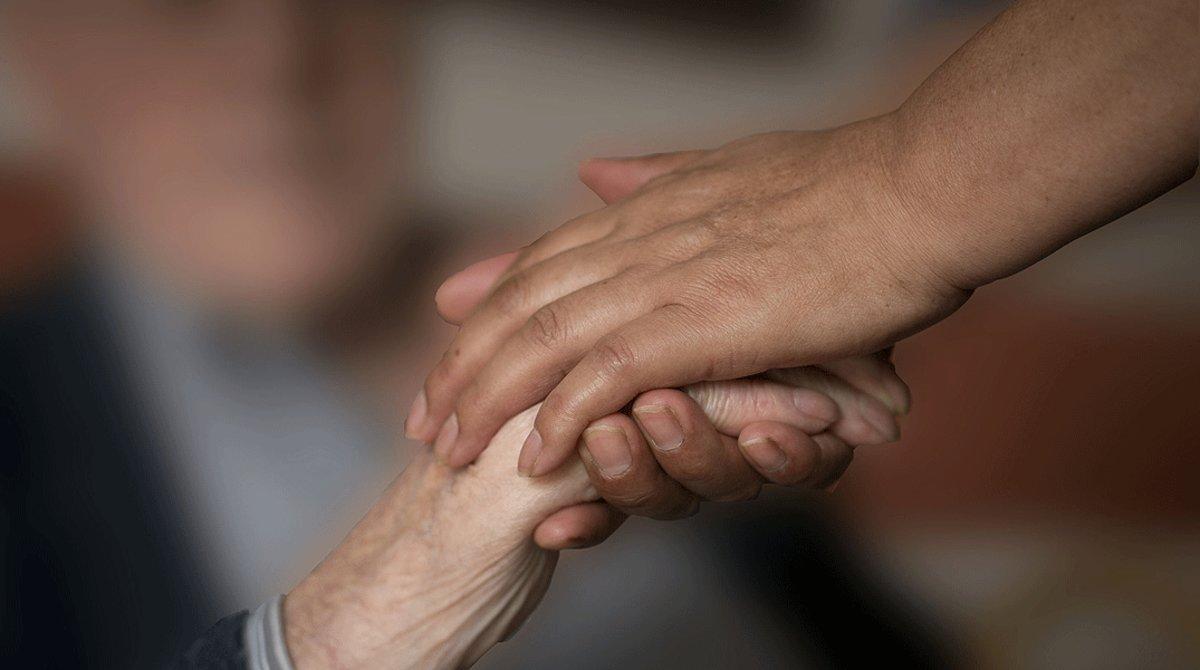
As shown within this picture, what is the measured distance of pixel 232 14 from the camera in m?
1.39

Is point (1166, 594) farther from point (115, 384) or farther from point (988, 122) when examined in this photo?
point (115, 384)

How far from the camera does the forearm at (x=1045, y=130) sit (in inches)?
21.6

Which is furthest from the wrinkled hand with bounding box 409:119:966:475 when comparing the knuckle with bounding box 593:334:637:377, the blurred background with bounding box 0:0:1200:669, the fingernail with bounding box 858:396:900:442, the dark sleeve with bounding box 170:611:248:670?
the blurred background with bounding box 0:0:1200:669

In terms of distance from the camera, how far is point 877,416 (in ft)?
2.65

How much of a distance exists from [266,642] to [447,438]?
0.22 m

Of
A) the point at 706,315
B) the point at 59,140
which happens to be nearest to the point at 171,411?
the point at 59,140

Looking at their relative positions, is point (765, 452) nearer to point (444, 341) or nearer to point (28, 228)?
point (444, 341)

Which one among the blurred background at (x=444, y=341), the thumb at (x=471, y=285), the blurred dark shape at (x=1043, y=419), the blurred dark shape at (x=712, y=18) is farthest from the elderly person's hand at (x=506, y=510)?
the blurred dark shape at (x=712, y=18)

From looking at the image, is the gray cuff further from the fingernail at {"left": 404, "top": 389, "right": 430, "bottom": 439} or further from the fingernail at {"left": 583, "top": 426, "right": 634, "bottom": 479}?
the fingernail at {"left": 583, "top": 426, "right": 634, "bottom": 479}

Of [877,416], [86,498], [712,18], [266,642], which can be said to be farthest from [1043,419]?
[86,498]

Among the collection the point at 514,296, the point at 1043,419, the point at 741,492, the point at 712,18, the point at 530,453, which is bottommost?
the point at 1043,419

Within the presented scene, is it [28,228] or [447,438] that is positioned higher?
[28,228]

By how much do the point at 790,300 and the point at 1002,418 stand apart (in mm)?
763

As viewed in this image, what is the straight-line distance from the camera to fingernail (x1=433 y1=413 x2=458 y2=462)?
2.57ft
